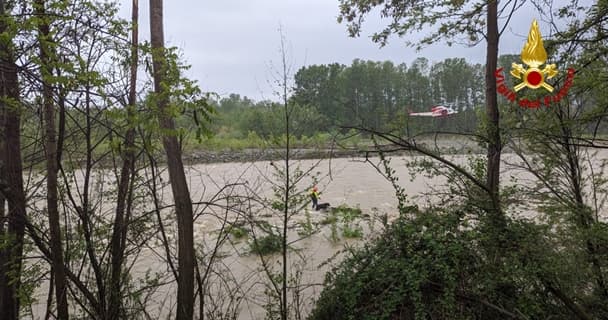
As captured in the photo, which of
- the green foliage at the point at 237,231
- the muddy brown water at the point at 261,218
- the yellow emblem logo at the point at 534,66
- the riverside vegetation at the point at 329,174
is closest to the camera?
the riverside vegetation at the point at 329,174

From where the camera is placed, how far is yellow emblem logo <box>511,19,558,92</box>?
2985 mm

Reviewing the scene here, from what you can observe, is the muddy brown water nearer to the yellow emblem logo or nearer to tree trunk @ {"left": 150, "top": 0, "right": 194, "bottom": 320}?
tree trunk @ {"left": 150, "top": 0, "right": 194, "bottom": 320}

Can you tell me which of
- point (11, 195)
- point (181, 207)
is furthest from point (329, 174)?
point (11, 195)

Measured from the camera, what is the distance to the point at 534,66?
3039 mm

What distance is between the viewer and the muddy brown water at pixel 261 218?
390 centimetres

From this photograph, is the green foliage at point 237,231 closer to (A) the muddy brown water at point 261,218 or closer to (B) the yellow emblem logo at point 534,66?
(A) the muddy brown water at point 261,218

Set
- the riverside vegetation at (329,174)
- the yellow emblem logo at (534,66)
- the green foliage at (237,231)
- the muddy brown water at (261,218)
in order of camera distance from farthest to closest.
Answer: the muddy brown water at (261,218) → the green foliage at (237,231) → the yellow emblem logo at (534,66) → the riverside vegetation at (329,174)

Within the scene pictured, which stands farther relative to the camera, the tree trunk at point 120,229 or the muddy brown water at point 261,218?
the muddy brown water at point 261,218

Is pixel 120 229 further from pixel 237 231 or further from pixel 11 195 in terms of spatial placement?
pixel 237 231

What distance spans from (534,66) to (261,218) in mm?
5553

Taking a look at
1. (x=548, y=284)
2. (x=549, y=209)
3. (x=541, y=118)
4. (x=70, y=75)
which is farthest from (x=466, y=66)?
(x=70, y=75)

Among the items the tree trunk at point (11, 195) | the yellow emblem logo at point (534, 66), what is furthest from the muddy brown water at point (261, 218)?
the yellow emblem logo at point (534, 66)

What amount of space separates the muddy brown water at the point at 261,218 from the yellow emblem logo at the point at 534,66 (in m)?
0.90

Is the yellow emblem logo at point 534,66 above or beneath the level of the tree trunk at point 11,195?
above
